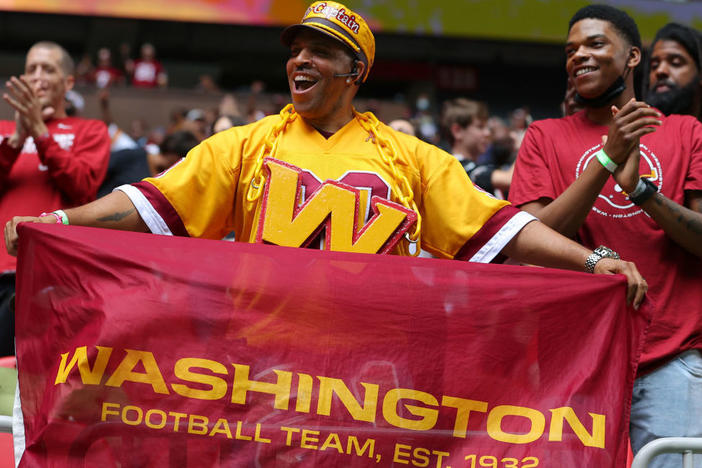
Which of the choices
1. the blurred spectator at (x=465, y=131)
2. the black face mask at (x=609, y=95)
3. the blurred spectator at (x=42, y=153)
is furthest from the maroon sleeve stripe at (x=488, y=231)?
the blurred spectator at (x=465, y=131)

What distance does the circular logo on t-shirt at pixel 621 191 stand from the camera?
11.4 feet

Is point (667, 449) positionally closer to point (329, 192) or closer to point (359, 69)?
point (329, 192)

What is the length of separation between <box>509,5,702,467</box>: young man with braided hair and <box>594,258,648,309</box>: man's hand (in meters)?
0.25

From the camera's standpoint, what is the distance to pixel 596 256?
3.17 m

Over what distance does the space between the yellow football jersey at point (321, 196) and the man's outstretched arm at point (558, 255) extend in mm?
47

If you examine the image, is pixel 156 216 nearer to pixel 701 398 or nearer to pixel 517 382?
pixel 517 382

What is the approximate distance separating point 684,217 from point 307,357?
1.40 metres

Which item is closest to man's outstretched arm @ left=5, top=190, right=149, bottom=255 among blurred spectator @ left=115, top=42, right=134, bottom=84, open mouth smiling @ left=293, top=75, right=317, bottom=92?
open mouth smiling @ left=293, top=75, right=317, bottom=92

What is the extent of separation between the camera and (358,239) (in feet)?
10.6

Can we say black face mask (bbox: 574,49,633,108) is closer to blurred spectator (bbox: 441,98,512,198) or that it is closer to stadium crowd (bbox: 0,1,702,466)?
stadium crowd (bbox: 0,1,702,466)

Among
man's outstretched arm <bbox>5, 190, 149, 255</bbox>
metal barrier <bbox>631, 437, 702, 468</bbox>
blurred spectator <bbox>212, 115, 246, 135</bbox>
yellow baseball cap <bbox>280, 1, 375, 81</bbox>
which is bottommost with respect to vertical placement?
metal barrier <bbox>631, 437, 702, 468</bbox>

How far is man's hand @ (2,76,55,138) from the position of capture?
4301 mm

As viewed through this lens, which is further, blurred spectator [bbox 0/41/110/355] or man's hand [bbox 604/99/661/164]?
blurred spectator [bbox 0/41/110/355]

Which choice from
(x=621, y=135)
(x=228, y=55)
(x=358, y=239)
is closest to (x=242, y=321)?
(x=358, y=239)
